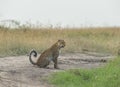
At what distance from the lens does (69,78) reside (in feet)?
37.8

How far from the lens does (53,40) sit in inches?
714

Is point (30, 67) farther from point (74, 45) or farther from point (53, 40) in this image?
point (53, 40)

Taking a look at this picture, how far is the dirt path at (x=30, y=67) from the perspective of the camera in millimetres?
10945

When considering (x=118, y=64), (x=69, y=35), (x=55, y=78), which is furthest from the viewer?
(x=69, y=35)

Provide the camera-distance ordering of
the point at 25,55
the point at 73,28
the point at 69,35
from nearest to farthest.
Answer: the point at 25,55 → the point at 69,35 → the point at 73,28

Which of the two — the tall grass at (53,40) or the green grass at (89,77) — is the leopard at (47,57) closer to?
the green grass at (89,77)

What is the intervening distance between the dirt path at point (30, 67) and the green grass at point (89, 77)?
0.35 meters

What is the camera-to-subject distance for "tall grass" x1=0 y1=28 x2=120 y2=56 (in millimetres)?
16359

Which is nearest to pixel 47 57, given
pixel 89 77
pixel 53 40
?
pixel 89 77

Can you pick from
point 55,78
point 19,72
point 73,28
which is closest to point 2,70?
point 19,72

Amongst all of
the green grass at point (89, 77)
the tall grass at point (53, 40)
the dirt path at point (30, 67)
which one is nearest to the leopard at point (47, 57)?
the dirt path at point (30, 67)

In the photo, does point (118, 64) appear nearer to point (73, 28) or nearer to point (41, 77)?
point (41, 77)

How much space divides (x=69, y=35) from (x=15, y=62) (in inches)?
293

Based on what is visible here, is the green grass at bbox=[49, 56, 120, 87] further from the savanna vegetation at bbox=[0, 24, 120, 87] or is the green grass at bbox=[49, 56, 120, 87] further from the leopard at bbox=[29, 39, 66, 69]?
the leopard at bbox=[29, 39, 66, 69]
